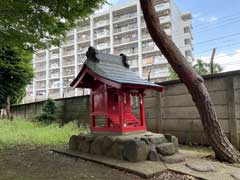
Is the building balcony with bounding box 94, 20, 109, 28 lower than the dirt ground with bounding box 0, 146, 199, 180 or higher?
higher

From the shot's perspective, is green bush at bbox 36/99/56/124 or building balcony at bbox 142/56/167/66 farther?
building balcony at bbox 142/56/167/66

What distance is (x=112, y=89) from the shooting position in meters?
5.27

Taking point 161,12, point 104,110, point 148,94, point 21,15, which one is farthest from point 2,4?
point 161,12

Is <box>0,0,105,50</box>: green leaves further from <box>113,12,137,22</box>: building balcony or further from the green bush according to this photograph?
<box>113,12,137,22</box>: building balcony

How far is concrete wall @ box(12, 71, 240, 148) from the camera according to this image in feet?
16.3

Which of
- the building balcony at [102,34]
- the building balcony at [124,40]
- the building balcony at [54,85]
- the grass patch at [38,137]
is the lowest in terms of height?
the grass patch at [38,137]

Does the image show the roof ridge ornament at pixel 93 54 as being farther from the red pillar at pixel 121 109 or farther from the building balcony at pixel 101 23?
the building balcony at pixel 101 23

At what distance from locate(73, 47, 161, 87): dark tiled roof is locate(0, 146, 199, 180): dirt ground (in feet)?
5.75

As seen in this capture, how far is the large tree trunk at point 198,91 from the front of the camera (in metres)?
4.19

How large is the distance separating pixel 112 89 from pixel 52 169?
2.14 m

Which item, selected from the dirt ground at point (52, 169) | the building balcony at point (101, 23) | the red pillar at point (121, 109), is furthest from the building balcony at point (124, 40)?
the dirt ground at point (52, 169)

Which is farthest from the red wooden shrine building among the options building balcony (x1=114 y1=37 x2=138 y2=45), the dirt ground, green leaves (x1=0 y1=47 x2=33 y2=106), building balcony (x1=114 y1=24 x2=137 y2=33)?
building balcony (x1=114 y1=24 x2=137 y2=33)

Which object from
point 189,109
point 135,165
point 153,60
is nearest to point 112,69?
point 189,109

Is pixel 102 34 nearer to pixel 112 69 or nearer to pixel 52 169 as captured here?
pixel 112 69
